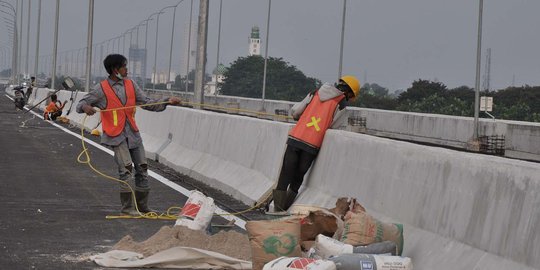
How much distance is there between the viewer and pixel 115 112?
45.9ft

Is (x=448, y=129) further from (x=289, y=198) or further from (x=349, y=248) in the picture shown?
(x=349, y=248)

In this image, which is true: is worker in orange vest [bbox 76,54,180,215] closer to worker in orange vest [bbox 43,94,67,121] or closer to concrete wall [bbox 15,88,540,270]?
concrete wall [bbox 15,88,540,270]

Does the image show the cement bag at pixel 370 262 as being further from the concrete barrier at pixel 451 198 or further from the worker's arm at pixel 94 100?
the worker's arm at pixel 94 100

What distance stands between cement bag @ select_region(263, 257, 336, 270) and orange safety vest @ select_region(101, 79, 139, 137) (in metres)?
5.20

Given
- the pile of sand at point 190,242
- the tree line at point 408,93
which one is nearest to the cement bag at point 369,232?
the pile of sand at point 190,242

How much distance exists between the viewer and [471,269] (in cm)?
853

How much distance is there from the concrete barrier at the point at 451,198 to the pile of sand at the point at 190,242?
1323 mm

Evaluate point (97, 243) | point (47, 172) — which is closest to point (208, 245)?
point (97, 243)

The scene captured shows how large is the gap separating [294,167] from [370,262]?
5.10 meters

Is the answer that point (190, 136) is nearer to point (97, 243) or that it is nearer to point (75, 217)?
point (75, 217)

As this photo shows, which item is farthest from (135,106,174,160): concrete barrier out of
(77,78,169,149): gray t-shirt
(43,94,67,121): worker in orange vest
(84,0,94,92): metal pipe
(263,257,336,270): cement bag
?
(84,0,94,92): metal pipe

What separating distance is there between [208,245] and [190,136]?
33.8 ft

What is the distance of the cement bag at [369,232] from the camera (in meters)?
9.80

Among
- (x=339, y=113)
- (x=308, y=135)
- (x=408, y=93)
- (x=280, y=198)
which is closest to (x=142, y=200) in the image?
(x=280, y=198)
